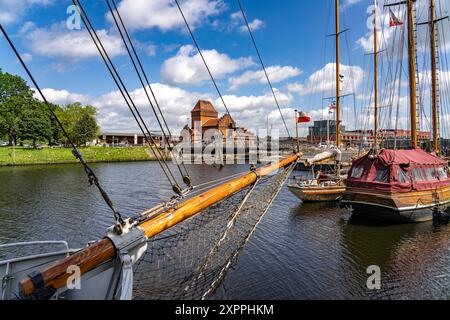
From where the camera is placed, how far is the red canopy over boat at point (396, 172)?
16328 millimetres

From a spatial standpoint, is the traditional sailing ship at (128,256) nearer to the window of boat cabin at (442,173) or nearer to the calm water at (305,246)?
the calm water at (305,246)

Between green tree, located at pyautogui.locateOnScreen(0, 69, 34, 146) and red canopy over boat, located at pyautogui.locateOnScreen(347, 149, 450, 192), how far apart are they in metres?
73.5

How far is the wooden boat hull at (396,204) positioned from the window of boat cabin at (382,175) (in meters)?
0.77

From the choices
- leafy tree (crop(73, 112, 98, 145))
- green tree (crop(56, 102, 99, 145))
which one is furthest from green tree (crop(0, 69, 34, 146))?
leafy tree (crop(73, 112, 98, 145))

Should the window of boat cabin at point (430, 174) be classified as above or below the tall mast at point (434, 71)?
below

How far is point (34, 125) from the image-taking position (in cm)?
6656

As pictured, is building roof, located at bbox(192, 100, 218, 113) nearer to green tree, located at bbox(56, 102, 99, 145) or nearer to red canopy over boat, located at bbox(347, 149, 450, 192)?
green tree, located at bbox(56, 102, 99, 145)

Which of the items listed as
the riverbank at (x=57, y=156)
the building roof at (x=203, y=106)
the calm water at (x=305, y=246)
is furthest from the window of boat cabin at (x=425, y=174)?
the building roof at (x=203, y=106)

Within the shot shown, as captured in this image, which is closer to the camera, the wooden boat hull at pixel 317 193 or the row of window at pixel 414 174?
the row of window at pixel 414 174

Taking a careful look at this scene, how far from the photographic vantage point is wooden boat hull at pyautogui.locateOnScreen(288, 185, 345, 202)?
22547mm

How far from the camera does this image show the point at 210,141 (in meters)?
96.8

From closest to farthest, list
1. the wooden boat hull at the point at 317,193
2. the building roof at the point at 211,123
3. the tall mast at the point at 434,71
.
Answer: the wooden boat hull at the point at 317,193, the tall mast at the point at 434,71, the building roof at the point at 211,123

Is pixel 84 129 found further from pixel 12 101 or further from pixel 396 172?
pixel 396 172
